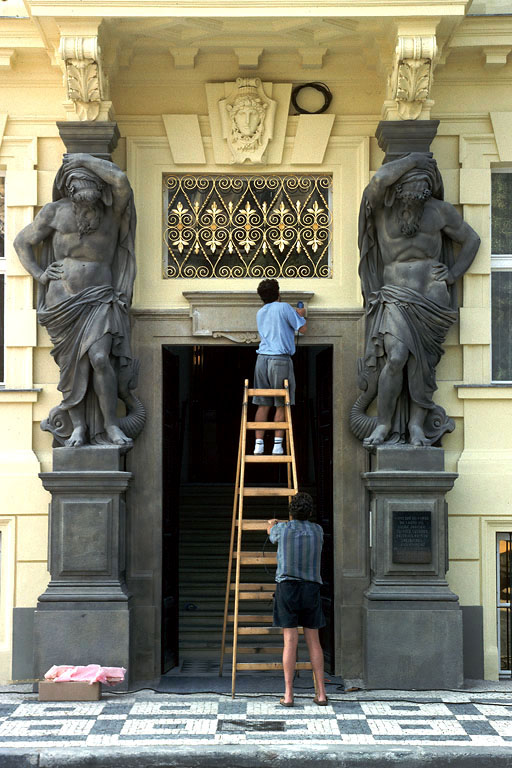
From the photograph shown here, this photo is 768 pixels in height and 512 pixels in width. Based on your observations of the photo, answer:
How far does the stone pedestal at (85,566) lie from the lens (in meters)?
9.56

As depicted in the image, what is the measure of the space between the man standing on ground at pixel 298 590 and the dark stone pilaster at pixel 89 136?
12.2 feet

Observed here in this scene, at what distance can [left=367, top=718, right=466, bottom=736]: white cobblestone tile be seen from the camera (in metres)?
8.01

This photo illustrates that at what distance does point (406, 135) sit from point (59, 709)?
5804 mm

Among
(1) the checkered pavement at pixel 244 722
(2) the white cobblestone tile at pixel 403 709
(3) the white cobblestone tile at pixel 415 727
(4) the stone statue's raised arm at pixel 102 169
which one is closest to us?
Answer: (1) the checkered pavement at pixel 244 722

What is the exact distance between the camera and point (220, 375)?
1930 cm

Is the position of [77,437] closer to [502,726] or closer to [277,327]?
[277,327]

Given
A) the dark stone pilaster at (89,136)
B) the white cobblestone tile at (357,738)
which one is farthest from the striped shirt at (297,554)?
the dark stone pilaster at (89,136)

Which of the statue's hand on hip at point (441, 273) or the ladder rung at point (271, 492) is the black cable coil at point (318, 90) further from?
the ladder rung at point (271, 492)

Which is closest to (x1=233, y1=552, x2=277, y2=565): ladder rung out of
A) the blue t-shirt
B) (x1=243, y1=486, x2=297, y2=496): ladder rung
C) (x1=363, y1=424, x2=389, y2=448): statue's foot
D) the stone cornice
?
(x1=243, y1=486, x2=297, y2=496): ladder rung

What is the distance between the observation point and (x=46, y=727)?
820 centimetres

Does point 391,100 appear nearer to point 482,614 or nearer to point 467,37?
point 467,37

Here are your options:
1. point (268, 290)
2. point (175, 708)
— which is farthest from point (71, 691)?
point (268, 290)

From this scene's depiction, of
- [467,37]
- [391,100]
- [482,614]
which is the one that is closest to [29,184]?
[391,100]

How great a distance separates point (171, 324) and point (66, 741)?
4178 mm
